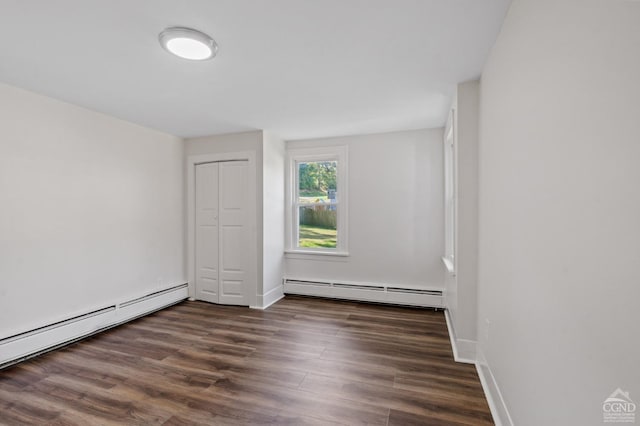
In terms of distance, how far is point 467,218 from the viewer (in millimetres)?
2561

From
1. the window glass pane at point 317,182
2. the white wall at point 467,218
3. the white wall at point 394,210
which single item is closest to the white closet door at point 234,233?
the window glass pane at point 317,182

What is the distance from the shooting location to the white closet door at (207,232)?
432cm

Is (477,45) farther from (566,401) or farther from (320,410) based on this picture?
(320,410)

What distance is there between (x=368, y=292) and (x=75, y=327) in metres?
3.44

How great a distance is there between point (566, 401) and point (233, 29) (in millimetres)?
2389

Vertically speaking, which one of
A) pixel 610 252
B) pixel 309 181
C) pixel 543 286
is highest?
pixel 309 181

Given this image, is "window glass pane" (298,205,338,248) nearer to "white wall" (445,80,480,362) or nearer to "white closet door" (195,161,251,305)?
"white closet door" (195,161,251,305)

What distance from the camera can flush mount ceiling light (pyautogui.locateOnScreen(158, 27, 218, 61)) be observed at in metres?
1.78

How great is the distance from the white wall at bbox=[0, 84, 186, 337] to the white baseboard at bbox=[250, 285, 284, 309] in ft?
4.60

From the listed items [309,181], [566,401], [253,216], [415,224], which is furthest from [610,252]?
[309,181]

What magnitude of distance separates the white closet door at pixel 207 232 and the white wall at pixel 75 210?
15.7 inches

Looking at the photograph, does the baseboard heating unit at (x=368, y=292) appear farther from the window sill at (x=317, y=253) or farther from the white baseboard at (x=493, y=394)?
the white baseboard at (x=493, y=394)

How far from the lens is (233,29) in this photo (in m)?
1.79

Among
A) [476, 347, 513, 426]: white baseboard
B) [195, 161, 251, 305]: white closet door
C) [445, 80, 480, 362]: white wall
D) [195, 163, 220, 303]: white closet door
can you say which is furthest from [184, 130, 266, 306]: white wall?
[476, 347, 513, 426]: white baseboard
